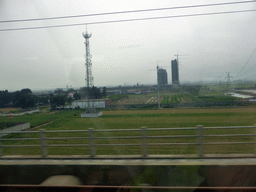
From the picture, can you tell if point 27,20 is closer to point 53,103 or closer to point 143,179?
point 53,103

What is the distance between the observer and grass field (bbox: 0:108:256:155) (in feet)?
17.0

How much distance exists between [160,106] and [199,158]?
177 inches

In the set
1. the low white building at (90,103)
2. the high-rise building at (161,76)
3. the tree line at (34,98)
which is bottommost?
the low white building at (90,103)

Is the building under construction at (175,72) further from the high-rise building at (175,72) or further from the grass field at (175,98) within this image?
the grass field at (175,98)

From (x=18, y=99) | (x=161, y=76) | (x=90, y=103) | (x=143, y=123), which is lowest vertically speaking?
(x=143, y=123)

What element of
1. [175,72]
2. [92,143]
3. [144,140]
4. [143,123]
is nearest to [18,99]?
[92,143]

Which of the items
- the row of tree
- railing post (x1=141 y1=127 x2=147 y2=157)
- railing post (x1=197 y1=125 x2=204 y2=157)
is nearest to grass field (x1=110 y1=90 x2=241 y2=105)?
the row of tree

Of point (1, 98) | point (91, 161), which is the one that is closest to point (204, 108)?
point (91, 161)

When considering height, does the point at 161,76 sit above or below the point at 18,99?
above

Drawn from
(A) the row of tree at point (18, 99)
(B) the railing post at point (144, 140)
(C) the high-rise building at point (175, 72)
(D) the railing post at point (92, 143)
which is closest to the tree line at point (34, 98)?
(A) the row of tree at point (18, 99)

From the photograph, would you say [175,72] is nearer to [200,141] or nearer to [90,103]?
[90,103]

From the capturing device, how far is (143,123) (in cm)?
745

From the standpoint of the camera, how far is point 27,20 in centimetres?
711

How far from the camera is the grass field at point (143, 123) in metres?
5.17
